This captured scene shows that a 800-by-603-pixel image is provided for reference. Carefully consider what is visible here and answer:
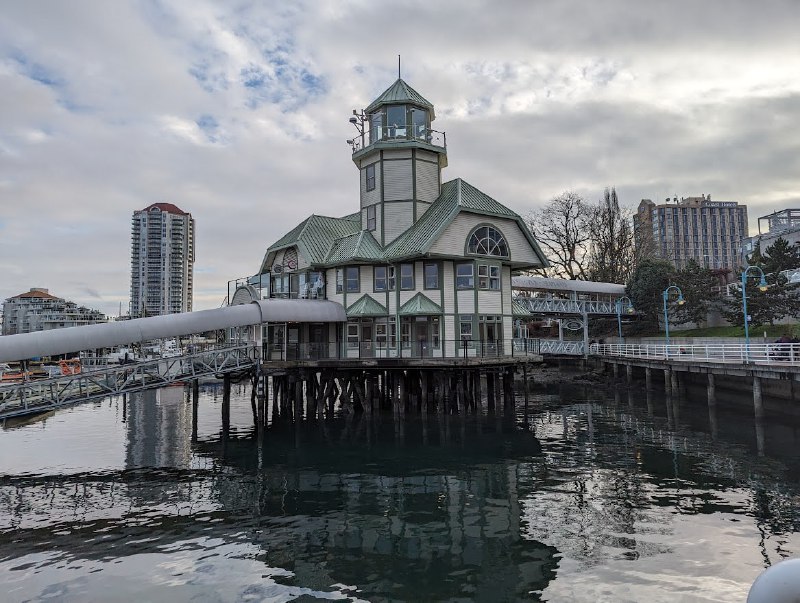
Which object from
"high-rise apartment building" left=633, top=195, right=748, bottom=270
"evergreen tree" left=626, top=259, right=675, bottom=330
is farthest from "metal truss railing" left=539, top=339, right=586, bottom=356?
"high-rise apartment building" left=633, top=195, right=748, bottom=270

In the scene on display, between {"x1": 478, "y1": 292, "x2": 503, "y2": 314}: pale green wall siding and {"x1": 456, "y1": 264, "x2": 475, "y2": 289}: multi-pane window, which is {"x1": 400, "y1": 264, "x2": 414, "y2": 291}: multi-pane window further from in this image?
{"x1": 478, "y1": 292, "x2": 503, "y2": 314}: pale green wall siding

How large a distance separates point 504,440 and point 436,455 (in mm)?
4201

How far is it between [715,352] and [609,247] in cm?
3413

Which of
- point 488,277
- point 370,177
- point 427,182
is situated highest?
point 370,177

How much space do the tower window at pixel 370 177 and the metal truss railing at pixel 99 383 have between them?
13.3 meters

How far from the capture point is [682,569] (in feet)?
37.1

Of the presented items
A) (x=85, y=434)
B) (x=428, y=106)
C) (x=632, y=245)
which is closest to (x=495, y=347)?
(x=428, y=106)

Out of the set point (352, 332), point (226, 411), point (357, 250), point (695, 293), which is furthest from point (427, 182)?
point (695, 293)

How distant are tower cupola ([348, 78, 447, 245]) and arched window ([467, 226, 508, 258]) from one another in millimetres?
3996

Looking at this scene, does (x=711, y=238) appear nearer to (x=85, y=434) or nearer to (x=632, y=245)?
(x=632, y=245)

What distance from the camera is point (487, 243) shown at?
104 ft

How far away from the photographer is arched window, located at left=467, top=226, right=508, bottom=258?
3133 centimetres

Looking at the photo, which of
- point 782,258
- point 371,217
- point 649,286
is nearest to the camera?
point 371,217

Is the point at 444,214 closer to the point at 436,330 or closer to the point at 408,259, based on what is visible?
the point at 408,259
